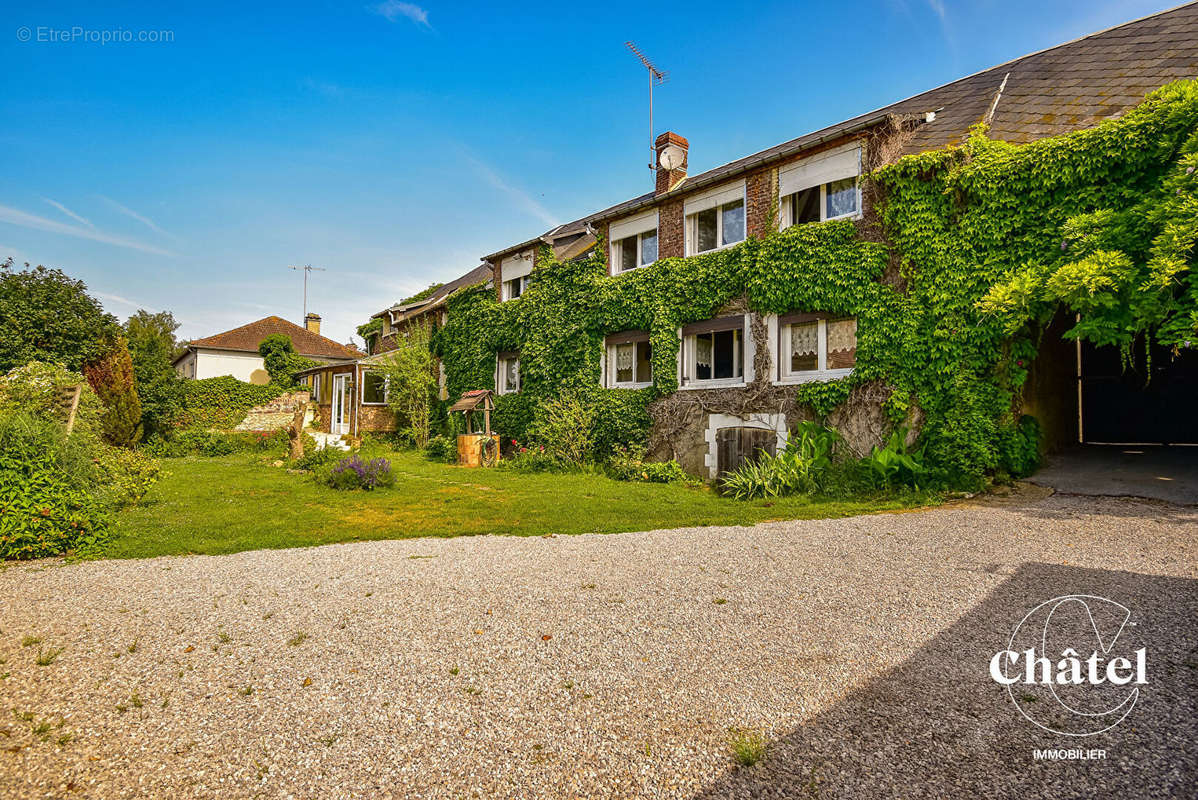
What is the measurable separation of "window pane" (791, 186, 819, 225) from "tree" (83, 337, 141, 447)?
20098 millimetres

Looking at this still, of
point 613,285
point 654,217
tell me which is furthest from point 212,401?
point 654,217

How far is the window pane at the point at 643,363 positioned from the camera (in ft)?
51.7

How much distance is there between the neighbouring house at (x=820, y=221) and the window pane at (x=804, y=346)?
0.10ft

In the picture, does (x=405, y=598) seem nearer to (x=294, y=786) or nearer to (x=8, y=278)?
(x=294, y=786)

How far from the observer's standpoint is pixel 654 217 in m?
15.9

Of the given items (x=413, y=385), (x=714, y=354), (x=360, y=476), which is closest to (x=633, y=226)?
(x=714, y=354)

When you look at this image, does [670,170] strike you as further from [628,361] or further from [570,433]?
[570,433]

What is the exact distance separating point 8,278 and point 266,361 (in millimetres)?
12746

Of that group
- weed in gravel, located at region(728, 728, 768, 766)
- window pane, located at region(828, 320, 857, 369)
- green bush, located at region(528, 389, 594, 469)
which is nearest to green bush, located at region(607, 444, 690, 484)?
green bush, located at region(528, 389, 594, 469)

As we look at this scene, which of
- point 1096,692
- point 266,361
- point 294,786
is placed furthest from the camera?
point 266,361

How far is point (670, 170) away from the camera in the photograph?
17297 millimetres

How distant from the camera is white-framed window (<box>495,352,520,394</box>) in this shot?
67.2 ft

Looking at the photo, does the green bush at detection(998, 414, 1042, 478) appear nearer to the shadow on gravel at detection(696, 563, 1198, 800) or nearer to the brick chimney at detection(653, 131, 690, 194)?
the shadow on gravel at detection(696, 563, 1198, 800)

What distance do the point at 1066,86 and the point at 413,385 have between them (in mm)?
20883
